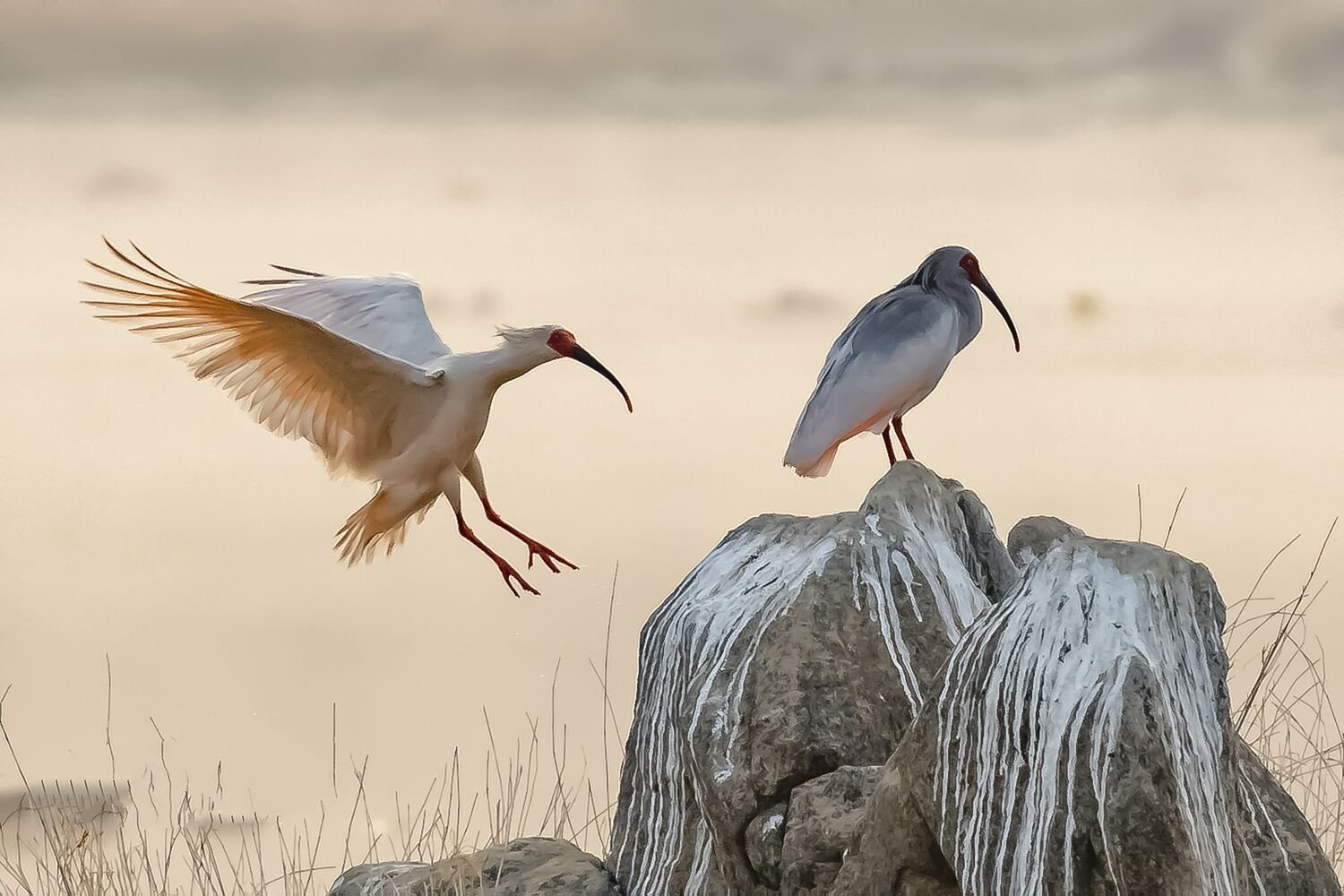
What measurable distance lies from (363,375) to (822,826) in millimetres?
2713

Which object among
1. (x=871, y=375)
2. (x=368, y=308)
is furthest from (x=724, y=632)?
(x=368, y=308)

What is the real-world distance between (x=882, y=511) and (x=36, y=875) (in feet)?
11.3

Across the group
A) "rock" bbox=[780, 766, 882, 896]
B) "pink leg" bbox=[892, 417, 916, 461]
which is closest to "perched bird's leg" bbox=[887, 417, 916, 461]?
"pink leg" bbox=[892, 417, 916, 461]

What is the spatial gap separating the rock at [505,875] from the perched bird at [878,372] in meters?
1.90

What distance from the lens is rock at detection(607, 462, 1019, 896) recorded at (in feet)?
12.8

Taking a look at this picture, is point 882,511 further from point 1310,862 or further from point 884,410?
point 884,410

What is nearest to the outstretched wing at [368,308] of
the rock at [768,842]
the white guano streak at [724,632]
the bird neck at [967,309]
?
the bird neck at [967,309]

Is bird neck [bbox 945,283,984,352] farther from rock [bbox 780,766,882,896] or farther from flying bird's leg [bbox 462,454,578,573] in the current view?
rock [bbox 780,766,882,896]

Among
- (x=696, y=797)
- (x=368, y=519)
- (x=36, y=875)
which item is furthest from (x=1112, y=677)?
(x=36, y=875)

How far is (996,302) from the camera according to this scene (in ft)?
22.9

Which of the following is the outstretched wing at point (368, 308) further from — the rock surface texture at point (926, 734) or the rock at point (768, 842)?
the rock at point (768, 842)

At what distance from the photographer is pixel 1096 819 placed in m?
3.13

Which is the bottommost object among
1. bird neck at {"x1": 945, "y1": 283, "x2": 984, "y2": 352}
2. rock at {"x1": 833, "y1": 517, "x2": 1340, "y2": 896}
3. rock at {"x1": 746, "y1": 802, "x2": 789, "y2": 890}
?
rock at {"x1": 746, "y1": 802, "x2": 789, "y2": 890}

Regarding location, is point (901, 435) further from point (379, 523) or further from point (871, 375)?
point (379, 523)
